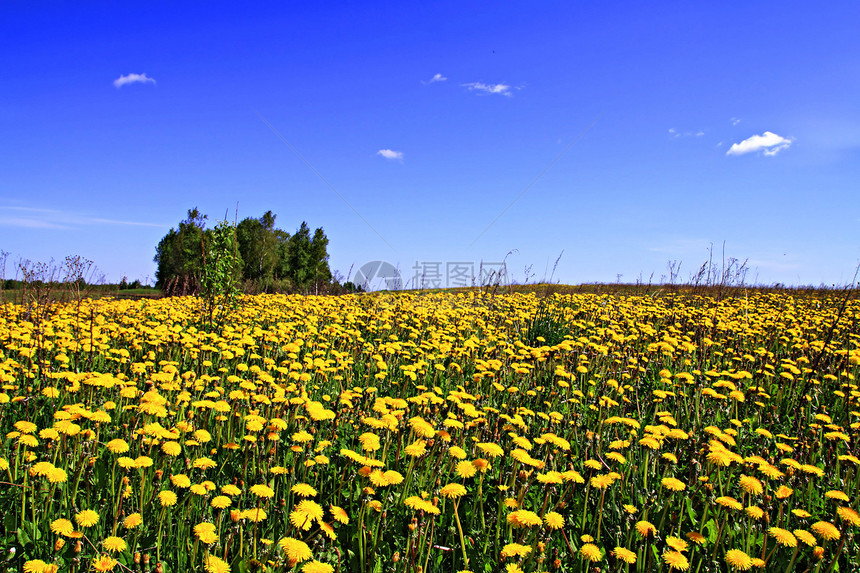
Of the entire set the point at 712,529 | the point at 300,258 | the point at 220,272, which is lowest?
the point at 712,529

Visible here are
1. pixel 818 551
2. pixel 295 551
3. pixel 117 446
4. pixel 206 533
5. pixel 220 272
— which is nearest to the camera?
pixel 295 551

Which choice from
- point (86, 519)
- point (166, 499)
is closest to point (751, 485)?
point (166, 499)

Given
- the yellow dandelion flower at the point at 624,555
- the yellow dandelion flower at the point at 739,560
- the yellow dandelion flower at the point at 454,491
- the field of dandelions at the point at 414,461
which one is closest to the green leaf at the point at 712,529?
the field of dandelions at the point at 414,461

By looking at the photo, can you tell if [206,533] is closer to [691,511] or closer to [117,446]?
[117,446]

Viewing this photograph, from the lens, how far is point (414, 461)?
319 centimetres

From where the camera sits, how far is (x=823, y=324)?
25.3ft

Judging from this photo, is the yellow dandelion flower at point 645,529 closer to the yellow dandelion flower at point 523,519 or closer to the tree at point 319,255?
the yellow dandelion flower at point 523,519

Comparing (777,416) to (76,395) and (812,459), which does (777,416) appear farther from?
(76,395)

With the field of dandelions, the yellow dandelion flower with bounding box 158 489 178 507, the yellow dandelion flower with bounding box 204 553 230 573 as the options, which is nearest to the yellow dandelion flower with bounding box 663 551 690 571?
the field of dandelions

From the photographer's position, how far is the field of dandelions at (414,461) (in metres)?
2.44

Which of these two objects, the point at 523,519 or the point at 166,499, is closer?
the point at 523,519

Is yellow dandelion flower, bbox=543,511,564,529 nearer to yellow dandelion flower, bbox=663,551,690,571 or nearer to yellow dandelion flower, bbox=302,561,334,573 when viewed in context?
yellow dandelion flower, bbox=663,551,690,571

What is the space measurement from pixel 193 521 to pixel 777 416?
17.2 feet

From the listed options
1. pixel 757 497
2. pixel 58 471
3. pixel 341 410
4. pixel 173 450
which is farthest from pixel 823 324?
pixel 58 471
